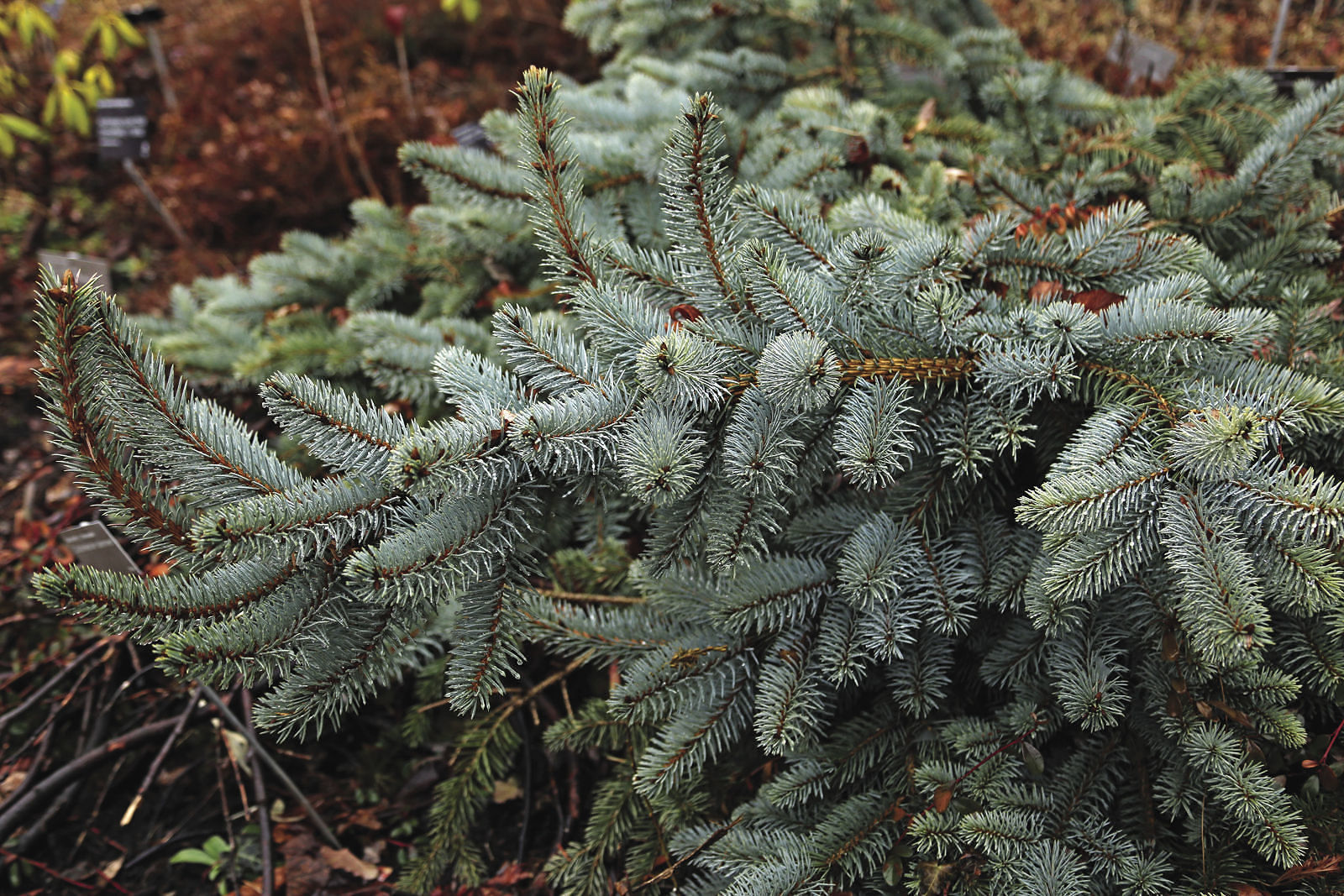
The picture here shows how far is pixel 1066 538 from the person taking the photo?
3.17 feet

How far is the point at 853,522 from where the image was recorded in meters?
1.25

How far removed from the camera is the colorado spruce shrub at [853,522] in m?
0.89

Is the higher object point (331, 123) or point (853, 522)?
point (331, 123)

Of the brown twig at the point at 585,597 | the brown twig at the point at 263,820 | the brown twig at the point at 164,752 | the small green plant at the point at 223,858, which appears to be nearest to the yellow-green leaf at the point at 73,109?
the brown twig at the point at 164,752

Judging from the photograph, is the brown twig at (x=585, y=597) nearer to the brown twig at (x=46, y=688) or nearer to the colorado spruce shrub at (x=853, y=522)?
the colorado spruce shrub at (x=853, y=522)

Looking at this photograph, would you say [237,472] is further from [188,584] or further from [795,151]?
[795,151]

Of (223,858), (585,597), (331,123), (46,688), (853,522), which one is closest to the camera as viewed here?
(853,522)

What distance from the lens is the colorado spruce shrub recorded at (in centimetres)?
89

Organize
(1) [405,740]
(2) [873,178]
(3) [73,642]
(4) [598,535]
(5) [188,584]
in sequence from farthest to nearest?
1. (3) [73,642]
2. (1) [405,740]
3. (4) [598,535]
4. (2) [873,178]
5. (5) [188,584]

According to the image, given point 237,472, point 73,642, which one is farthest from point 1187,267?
point 73,642

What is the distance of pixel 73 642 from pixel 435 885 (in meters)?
1.45

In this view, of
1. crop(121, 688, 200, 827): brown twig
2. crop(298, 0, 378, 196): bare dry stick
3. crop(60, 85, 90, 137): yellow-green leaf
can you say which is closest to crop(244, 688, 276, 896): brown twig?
crop(121, 688, 200, 827): brown twig

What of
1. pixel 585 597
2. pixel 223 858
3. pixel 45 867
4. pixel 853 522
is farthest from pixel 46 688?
pixel 853 522

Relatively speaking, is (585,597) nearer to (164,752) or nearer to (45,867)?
(164,752)
